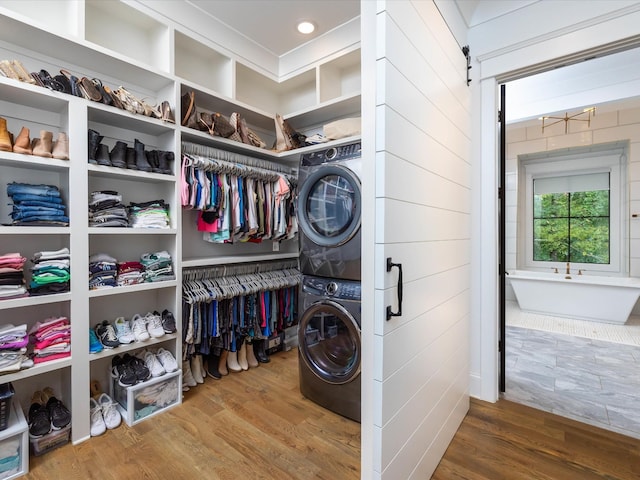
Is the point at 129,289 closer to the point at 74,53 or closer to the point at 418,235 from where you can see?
the point at 74,53

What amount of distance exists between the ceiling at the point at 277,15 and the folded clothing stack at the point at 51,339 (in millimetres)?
2323

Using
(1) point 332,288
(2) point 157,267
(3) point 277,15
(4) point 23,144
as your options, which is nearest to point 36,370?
(2) point 157,267

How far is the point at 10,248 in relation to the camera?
1.81 meters

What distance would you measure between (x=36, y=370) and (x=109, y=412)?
1.74 feet

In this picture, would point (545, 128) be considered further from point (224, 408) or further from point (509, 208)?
point (224, 408)

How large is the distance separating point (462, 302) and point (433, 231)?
771 millimetres

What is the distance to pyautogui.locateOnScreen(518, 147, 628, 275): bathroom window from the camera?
466 centimetres

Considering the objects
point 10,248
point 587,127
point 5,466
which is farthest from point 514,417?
point 587,127

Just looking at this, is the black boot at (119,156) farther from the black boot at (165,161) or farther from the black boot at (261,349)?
the black boot at (261,349)

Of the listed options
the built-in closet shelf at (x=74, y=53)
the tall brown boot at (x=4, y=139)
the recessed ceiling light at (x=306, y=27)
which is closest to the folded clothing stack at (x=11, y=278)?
the tall brown boot at (x=4, y=139)

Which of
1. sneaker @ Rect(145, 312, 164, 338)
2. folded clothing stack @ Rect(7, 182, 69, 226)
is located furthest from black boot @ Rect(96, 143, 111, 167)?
sneaker @ Rect(145, 312, 164, 338)

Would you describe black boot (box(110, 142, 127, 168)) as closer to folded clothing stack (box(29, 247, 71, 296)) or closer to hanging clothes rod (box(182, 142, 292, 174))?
hanging clothes rod (box(182, 142, 292, 174))

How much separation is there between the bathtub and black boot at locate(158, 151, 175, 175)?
4.82 m

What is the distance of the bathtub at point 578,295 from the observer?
400cm
